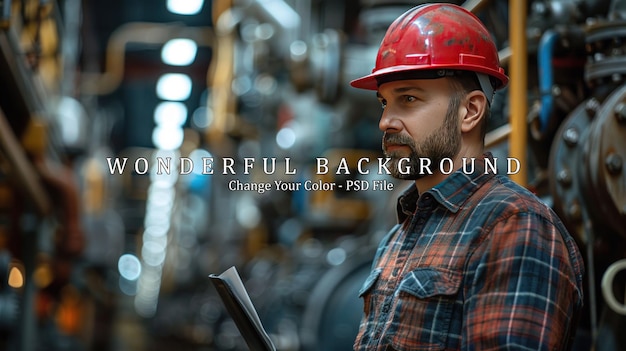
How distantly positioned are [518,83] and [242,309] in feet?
6.17

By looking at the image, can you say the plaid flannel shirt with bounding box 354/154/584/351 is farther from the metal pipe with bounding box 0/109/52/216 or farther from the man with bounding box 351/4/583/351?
the metal pipe with bounding box 0/109/52/216

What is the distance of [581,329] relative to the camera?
396 cm

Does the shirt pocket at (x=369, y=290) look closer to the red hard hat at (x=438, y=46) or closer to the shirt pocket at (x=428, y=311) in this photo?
the shirt pocket at (x=428, y=311)

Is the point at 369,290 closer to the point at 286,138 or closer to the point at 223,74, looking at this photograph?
the point at 286,138

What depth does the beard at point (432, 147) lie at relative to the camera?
226 cm

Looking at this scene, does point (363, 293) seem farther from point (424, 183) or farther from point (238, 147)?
point (238, 147)

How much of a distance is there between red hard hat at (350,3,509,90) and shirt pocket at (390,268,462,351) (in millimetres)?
447

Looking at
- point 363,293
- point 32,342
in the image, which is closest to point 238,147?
point 32,342

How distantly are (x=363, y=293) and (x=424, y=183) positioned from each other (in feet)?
0.97

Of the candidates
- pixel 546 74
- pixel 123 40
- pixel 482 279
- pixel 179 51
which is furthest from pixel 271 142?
pixel 482 279

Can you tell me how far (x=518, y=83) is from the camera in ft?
12.3

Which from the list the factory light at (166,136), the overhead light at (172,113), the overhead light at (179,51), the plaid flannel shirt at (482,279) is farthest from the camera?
the overhead light at (172,113)

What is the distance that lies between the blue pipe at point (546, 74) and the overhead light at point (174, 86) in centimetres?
1843

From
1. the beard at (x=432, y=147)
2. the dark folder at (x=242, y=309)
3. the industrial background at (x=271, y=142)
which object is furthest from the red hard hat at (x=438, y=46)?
the industrial background at (x=271, y=142)
